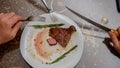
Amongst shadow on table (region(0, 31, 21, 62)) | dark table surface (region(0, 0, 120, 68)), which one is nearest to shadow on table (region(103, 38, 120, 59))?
dark table surface (region(0, 0, 120, 68))

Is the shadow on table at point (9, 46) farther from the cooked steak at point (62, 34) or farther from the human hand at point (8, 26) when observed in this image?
the cooked steak at point (62, 34)

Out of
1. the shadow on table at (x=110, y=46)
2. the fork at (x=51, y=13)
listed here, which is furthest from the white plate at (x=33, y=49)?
the shadow on table at (x=110, y=46)

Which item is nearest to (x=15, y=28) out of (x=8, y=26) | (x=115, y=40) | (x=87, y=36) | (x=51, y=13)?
(x=8, y=26)

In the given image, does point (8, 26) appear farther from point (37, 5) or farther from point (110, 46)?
point (110, 46)

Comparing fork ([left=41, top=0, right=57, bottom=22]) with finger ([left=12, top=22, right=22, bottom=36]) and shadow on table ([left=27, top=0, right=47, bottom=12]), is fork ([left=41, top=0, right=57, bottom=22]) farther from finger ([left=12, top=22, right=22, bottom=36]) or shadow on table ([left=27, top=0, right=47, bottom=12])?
finger ([left=12, top=22, right=22, bottom=36])

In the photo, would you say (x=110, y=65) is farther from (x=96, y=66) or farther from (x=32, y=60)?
(x=32, y=60)

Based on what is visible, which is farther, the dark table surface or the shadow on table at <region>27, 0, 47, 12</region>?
the shadow on table at <region>27, 0, 47, 12</region>
